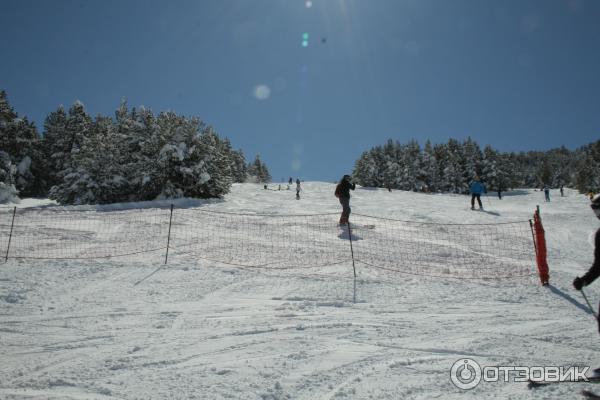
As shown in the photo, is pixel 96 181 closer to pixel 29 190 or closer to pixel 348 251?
pixel 348 251

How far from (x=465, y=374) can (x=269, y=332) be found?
2.43 m

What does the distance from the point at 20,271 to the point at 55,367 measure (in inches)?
197

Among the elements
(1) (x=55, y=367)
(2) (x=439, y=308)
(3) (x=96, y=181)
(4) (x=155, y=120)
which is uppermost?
(4) (x=155, y=120)

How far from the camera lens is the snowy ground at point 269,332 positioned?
11.8ft

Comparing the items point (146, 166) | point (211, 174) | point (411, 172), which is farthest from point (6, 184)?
point (411, 172)

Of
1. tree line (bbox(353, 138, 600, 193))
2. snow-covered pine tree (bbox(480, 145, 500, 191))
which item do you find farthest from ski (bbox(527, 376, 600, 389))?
snow-covered pine tree (bbox(480, 145, 500, 191))

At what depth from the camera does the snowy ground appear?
360 cm

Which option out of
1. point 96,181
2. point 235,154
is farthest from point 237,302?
point 235,154

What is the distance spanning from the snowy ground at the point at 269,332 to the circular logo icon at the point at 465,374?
0.28ft

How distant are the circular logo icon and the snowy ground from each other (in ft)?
0.28

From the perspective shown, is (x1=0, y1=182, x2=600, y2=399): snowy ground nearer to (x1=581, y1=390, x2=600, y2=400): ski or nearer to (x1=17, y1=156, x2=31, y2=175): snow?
(x1=581, y1=390, x2=600, y2=400): ski

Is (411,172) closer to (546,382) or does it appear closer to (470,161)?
(470,161)

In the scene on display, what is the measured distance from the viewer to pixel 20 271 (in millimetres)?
7719

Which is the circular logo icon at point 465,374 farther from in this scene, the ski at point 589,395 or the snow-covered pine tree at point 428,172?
the snow-covered pine tree at point 428,172
